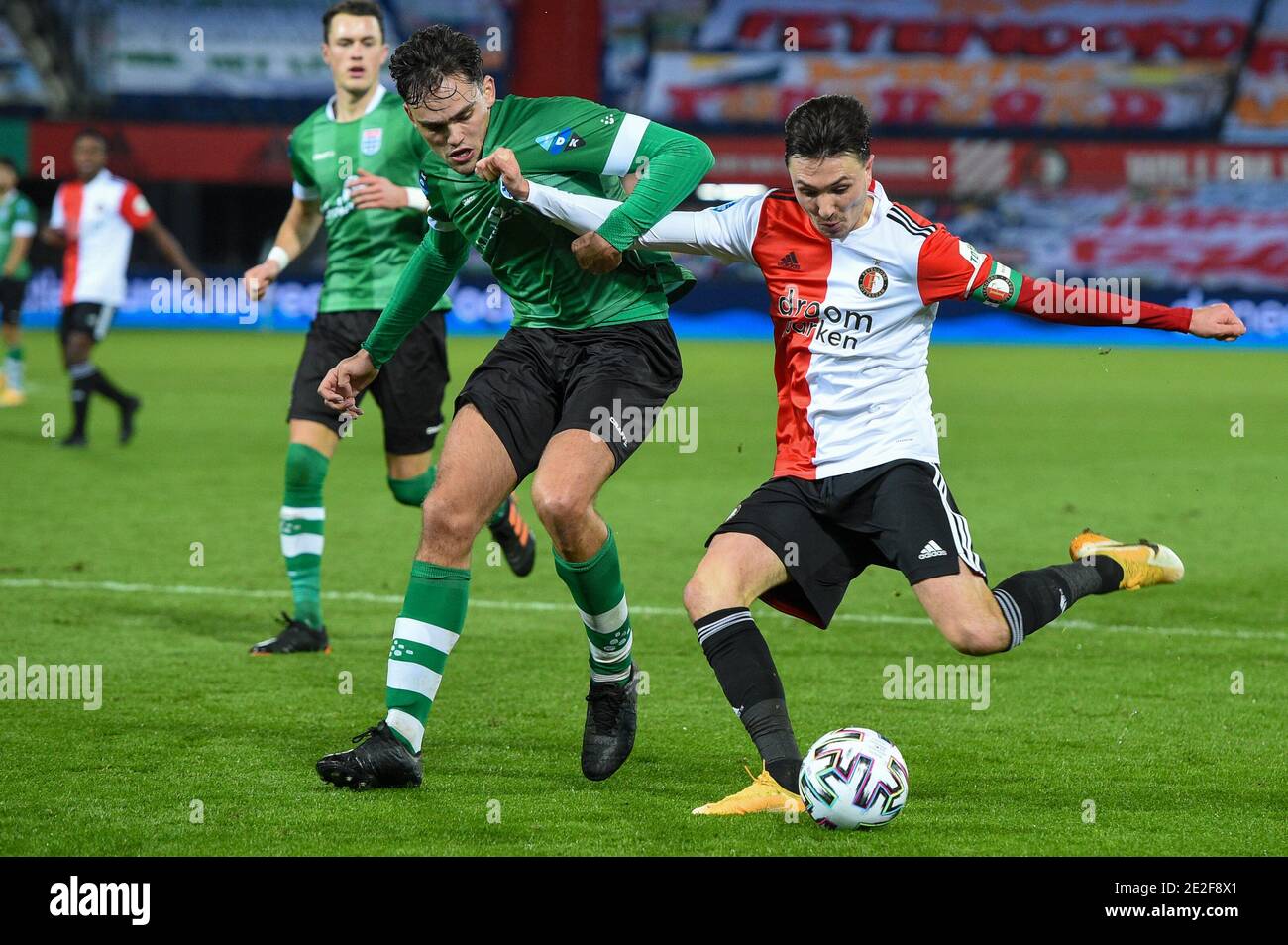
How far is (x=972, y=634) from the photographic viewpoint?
14.5 ft

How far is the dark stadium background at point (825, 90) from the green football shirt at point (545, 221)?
84.0ft

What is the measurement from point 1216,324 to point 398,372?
3.47 meters

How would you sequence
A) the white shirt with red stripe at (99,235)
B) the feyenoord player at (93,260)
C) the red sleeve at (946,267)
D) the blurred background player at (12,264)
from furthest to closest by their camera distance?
the blurred background player at (12,264), the white shirt with red stripe at (99,235), the feyenoord player at (93,260), the red sleeve at (946,267)

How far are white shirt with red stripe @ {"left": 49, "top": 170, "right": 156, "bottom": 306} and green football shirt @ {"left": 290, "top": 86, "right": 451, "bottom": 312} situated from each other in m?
7.23

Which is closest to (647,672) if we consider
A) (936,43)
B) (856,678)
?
(856,678)

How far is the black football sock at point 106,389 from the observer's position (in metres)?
13.4

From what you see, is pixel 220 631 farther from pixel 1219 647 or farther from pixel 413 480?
pixel 1219 647

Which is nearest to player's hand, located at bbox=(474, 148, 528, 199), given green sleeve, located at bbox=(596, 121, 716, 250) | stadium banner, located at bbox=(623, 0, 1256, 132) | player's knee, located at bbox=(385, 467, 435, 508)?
green sleeve, located at bbox=(596, 121, 716, 250)

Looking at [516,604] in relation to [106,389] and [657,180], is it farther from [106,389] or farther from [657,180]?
[106,389]

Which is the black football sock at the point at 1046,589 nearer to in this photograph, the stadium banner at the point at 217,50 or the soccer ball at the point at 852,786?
the soccer ball at the point at 852,786

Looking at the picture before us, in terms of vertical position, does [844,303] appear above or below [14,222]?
below

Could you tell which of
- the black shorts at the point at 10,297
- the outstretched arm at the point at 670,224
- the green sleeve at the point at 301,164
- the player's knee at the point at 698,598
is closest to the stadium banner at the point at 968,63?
the black shorts at the point at 10,297

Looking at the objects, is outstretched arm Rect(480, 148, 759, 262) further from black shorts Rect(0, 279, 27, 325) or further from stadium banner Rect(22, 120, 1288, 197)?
stadium banner Rect(22, 120, 1288, 197)

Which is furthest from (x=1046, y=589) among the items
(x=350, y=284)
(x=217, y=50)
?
(x=217, y=50)
